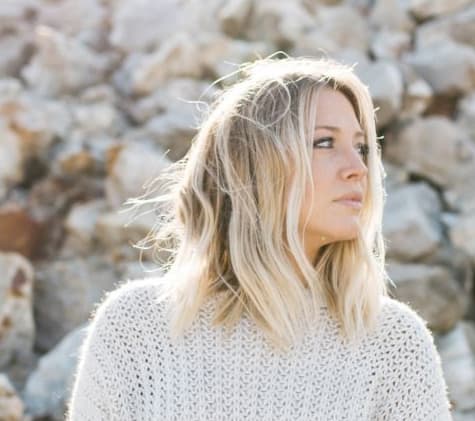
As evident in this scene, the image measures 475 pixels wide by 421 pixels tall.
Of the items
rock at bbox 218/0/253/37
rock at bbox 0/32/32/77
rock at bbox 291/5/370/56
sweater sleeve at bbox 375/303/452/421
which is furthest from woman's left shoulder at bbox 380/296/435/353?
rock at bbox 0/32/32/77

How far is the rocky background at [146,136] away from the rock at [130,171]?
0.01m

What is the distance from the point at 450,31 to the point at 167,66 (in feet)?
8.37

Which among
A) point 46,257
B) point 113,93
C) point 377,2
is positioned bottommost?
point 46,257

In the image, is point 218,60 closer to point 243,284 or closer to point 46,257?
point 46,257

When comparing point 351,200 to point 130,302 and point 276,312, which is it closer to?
point 276,312

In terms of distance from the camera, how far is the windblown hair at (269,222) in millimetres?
2508

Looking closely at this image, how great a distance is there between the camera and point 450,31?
8.95 metres

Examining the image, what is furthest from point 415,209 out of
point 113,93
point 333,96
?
point 333,96

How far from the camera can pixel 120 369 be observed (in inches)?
99.3

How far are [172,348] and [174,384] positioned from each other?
9 centimetres

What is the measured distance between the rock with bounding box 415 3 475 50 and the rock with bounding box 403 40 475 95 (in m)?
0.48

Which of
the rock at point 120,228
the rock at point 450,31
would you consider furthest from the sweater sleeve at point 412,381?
the rock at point 450,31

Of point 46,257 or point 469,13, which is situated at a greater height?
point 469,13

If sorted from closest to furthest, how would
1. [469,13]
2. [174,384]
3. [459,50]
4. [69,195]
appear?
[174,384] → [69,195] → [459,50] → [469,13]
